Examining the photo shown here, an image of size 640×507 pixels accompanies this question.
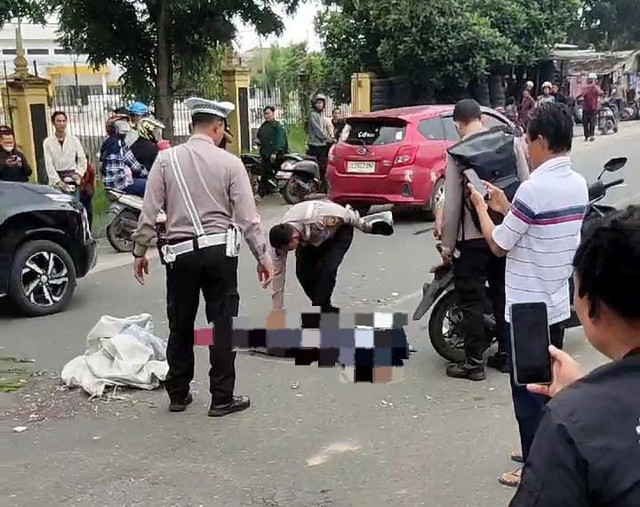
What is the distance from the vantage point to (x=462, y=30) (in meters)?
21.7

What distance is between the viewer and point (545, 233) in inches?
147

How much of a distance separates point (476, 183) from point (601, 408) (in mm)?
2979

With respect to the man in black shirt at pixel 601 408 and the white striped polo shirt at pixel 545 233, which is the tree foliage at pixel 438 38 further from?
the man in black shirt at pixel 601 408

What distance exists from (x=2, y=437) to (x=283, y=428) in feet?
5.22

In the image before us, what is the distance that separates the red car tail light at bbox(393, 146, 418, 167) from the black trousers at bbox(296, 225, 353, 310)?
5.79 meters

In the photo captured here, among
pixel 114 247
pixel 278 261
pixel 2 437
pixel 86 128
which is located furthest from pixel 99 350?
pixel 86 128

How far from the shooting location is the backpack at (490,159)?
4.88 metres

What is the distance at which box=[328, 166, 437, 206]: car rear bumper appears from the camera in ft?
37.6

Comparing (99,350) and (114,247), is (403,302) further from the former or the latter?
(114,247)

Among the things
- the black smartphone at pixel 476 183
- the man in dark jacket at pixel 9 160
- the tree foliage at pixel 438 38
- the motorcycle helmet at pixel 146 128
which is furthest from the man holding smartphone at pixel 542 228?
the tree foliage at pixel 438 38

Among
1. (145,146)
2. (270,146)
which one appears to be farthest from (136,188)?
(270,146)

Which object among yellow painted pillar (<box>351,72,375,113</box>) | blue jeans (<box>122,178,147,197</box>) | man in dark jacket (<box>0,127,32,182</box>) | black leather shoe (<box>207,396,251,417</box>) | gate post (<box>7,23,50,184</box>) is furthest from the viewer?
yellow painted pillar (<box>351,72,375,113</box>)

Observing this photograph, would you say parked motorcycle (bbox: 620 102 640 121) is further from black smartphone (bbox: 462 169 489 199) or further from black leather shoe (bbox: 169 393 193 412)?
black leather shoe (bbox: 169 393 193 412)

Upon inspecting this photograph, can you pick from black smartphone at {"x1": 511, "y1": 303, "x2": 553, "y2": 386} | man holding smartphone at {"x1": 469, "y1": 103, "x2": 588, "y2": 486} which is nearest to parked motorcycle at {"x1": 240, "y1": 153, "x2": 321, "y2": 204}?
man holding smartphone at {"x1": 469, "y1": 103, "x2": 588, "y2": 486}
